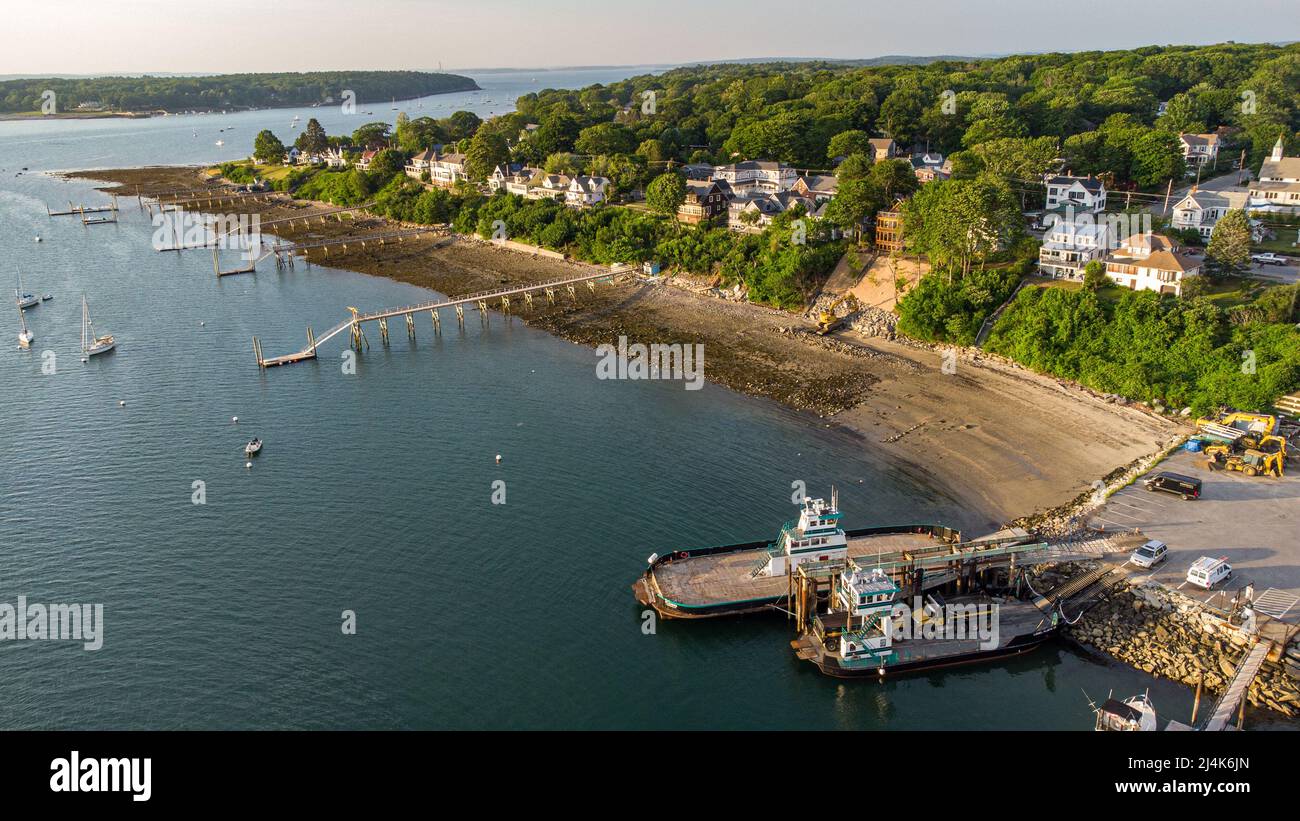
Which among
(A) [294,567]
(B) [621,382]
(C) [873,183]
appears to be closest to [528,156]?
(C) [873,183]

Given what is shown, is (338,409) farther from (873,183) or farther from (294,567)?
(873,183)

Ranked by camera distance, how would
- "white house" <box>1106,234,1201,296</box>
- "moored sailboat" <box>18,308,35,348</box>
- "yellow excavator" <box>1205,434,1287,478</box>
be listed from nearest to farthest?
1. "yellow excavator" <box>1205,434,1287,478</box>
2. "white house" <box>1106,234,1201,296</box>
3. "moored sailboat" <box>18,308,35,348</box>

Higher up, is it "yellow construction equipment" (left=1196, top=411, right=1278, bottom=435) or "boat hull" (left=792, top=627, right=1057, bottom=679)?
"yellow construction equipment" (left=1196, top=411, right=1278, bottom=435)

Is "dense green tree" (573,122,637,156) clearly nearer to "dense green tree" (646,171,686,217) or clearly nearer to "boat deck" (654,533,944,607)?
"dense green tree" (646,171,686,217)

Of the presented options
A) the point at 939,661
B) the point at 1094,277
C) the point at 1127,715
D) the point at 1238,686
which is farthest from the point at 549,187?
the point at 1238,686

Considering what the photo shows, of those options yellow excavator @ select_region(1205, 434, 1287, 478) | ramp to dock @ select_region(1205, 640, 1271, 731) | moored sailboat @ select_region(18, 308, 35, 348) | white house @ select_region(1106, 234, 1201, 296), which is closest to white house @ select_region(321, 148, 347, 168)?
moored sailboat @ select_region(18, 308, 35, 348)

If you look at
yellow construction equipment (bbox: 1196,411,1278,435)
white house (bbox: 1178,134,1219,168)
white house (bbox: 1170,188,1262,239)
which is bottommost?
yellow construction equipment (bbox: 1196,411,1278,435)

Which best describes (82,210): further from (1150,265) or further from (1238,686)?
(1238,686)

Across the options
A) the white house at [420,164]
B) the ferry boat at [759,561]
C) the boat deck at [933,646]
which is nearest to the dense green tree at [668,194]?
the white house at [420,164]
